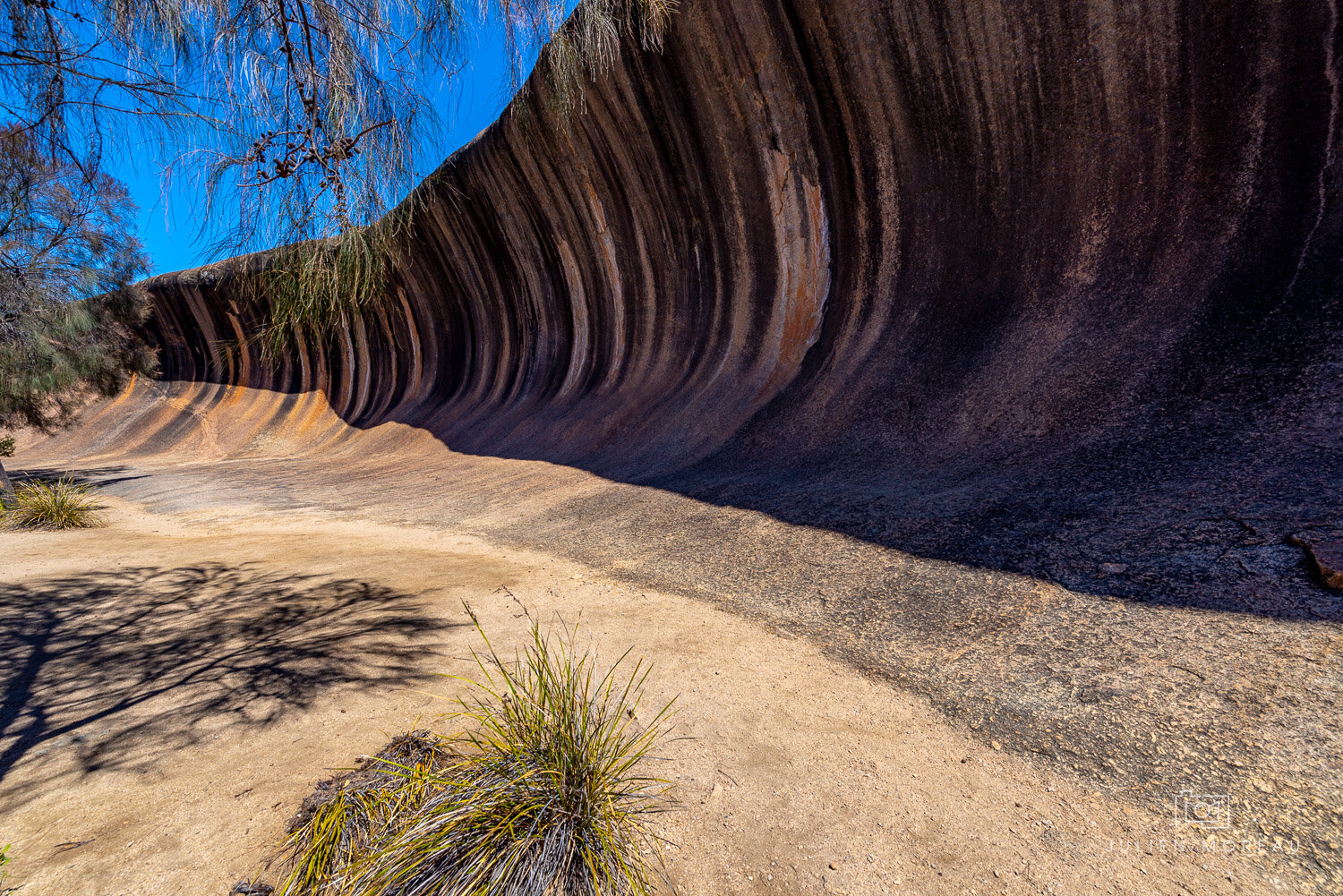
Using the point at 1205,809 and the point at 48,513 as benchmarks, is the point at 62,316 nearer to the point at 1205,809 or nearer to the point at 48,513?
the point at 48,513

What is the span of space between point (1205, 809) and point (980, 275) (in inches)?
245

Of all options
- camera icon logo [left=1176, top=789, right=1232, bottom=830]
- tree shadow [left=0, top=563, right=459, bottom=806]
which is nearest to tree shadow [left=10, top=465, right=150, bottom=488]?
tree shadow [left=0, top=563, right=459, bottom=806]

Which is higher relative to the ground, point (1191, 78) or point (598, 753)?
point (1191, 78)

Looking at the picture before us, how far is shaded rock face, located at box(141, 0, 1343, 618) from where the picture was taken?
4035 millimetres

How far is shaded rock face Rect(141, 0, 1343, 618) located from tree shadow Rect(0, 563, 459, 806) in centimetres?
174

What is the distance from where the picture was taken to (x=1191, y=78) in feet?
18.5

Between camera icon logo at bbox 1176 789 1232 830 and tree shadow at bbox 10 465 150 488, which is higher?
camera icon logo at bbox 1176 789 1232 830

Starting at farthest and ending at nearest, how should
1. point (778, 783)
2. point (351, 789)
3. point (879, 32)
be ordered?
point (879, 32), point (778, 783), point (351, 789)

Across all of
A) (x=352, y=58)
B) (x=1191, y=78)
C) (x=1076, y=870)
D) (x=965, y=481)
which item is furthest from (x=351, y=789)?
(x=1191, y=78)

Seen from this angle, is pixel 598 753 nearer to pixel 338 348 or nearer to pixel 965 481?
pixel 965 481

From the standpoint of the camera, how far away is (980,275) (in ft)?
22.9

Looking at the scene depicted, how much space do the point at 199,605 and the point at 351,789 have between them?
3105 mm

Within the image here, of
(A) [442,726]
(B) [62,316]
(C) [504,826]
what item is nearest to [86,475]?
(B) [62,316]

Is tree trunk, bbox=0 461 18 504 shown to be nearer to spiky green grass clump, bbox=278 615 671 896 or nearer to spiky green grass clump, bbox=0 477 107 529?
spiky green grass clump, bbox=0 477 107 529
